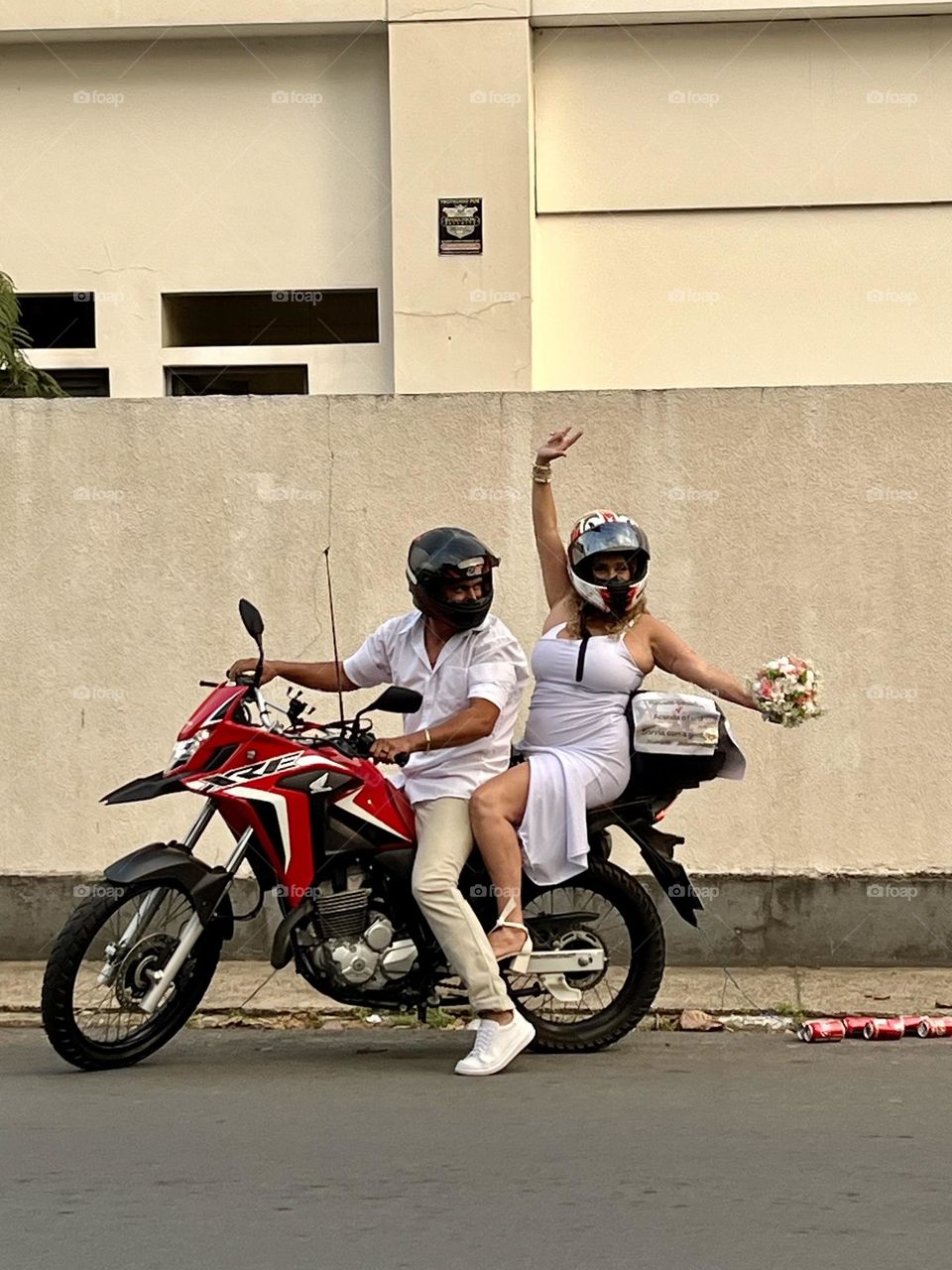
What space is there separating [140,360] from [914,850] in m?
7.59

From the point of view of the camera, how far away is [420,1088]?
19.2 ft

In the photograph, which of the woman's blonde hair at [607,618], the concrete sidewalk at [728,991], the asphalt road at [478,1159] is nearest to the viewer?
the asphalt road at [478,1159]

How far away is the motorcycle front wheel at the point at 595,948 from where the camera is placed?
634 cm

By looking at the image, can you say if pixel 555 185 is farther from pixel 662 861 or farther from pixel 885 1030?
pixel 885 1030

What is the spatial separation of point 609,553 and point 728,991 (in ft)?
6.81

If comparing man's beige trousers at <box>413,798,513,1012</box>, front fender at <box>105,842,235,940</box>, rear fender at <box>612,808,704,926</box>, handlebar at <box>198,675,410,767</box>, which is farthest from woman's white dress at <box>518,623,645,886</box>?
front fender at <box>105,842,235,940</box>

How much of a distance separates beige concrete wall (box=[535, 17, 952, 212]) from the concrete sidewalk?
23.3 ft

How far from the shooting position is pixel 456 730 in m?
6.08

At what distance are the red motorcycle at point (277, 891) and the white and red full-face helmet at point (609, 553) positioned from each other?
751 millimetres

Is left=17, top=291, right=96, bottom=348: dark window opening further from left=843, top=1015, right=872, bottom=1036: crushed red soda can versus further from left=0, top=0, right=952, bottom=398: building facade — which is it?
left=843, top=1015, right=872, bottom=1036: crushed red soda can

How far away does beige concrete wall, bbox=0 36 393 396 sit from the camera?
13.3 m

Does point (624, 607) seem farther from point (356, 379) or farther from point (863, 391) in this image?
point (356, 379)

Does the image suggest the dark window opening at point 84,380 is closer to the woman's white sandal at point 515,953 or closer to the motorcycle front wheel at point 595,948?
the motorcycle front wheel at point 595,948

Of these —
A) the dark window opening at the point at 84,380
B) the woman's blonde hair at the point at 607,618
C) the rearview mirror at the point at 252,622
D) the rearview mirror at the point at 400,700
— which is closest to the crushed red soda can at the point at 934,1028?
the woman's blonde hair at the point at 607,618
